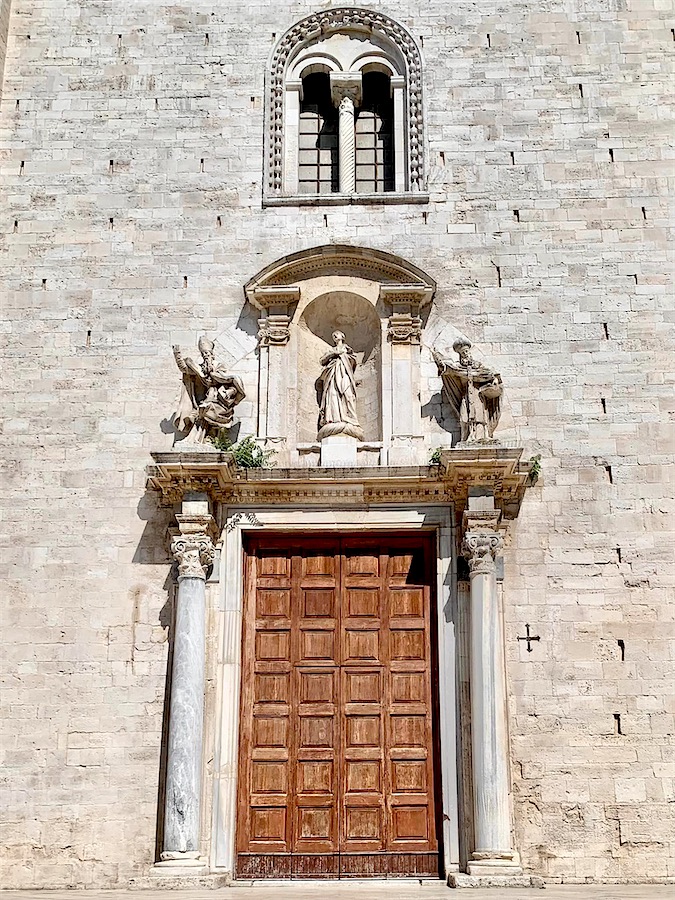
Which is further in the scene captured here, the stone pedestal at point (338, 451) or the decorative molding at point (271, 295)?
the decorative molding at point (271, 295)

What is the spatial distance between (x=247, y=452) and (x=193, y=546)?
3.22 feet

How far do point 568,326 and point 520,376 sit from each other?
68cm

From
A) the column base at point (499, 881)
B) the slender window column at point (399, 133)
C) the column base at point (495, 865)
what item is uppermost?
the slender window column at point (399, 133)

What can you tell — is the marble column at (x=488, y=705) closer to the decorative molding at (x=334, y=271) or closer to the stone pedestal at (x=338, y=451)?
the stone pedestal at (x=338, y=451)

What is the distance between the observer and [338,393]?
34.4ft

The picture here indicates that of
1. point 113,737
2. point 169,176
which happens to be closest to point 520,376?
point 169,176

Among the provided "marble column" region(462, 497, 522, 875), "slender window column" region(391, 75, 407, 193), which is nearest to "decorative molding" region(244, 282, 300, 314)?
"slender window column" region(391, 75, 407, 193)

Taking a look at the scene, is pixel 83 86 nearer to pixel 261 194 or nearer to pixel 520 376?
pixel 261 194

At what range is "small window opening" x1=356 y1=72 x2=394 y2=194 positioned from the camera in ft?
38.4

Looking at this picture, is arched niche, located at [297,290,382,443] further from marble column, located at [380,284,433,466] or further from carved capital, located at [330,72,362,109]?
carved capital, located at [330,72,362,109]

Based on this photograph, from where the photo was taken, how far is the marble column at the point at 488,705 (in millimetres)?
8898

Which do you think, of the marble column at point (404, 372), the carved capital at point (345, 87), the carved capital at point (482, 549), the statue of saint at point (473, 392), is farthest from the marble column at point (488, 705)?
the carved capital at point (345, 87)

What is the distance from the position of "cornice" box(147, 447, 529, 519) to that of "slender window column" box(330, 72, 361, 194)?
311 centimetres

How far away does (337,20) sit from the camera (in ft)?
39.7
